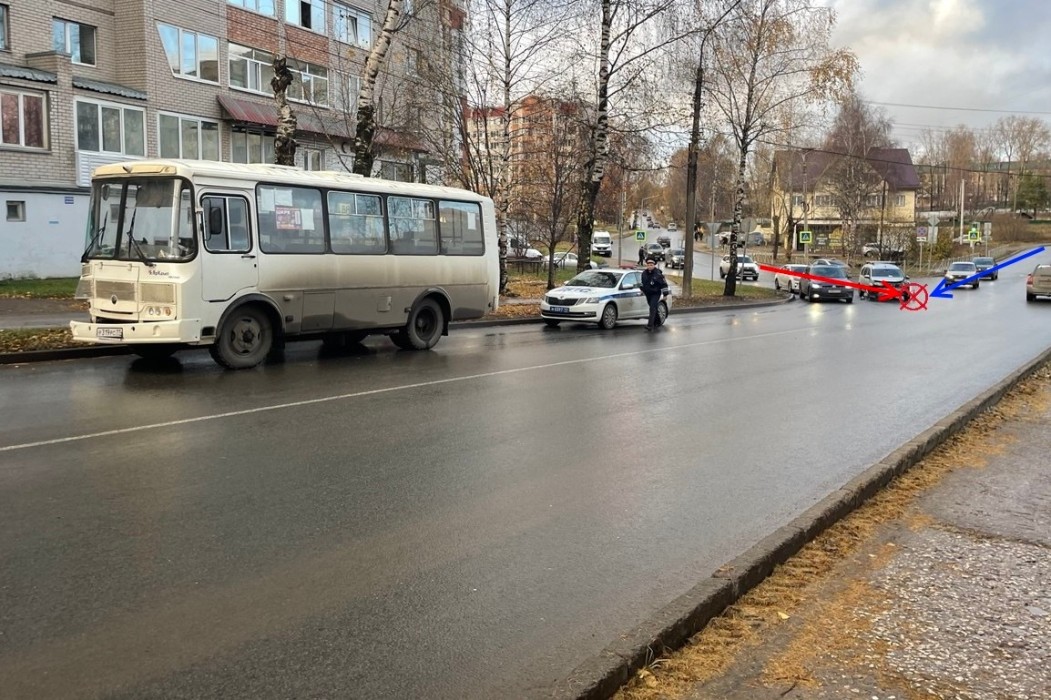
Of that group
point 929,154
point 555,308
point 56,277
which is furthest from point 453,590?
point 929,154

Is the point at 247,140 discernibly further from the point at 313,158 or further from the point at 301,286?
the point at 301,286

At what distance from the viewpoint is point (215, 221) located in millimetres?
12070

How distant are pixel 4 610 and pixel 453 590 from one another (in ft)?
6.79

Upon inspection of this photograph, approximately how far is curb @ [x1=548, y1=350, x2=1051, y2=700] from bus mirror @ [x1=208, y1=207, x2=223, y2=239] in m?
9.10

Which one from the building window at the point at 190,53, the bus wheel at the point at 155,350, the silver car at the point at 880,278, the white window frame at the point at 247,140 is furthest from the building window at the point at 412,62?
the silver car at the point at 880,278

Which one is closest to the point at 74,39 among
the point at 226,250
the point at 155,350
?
the point at 155,350

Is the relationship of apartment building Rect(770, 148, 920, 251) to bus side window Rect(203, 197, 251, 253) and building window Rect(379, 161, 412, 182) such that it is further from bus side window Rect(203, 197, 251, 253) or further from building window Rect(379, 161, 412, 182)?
bus side window Rect(203, 197, 251, 253)

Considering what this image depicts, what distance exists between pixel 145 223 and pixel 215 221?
3.02ft

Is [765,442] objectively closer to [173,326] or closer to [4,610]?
[4,610]

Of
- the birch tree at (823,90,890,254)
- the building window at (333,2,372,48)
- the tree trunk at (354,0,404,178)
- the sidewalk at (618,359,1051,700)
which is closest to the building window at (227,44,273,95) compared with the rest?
the building window at (333,2,372,48)

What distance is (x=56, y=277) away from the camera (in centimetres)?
2719

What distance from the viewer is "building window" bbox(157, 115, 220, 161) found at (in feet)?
102

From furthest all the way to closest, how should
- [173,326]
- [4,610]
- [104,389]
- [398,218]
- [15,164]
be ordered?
[15,164]
[398,218]
[173,326]
[104,389]
[4,610]

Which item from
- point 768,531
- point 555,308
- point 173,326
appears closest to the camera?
point 768,531
